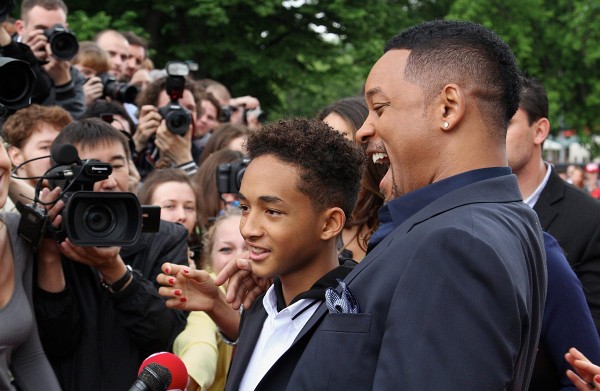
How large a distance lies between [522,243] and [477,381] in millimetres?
388

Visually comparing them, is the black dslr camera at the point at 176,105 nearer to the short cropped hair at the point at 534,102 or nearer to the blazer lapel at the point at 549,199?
the short cropped hair at the point at 534,102

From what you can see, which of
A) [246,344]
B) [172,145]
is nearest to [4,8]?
[172,145]

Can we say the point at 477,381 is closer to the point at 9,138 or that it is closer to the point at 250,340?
the point at 250,340

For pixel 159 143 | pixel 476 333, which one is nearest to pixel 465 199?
pixel 476 333

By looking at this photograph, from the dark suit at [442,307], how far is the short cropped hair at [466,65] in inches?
7.8

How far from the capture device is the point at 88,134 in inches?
162

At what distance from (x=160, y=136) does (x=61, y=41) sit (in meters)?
0.90

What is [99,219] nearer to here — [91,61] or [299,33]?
[91,61]

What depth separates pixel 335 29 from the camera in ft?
66.0

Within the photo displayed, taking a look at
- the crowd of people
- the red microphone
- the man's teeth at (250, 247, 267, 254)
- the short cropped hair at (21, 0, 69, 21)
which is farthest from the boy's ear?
the short cropped hair at (21, 0, 69, 21)

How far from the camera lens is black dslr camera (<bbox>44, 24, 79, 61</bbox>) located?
552cm

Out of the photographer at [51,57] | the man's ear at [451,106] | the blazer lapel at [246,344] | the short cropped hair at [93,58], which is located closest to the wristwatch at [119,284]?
the blazer lapel at [246,344]

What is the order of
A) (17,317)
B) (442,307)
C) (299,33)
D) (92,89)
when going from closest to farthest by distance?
(442,307), (17,317), (92,89), (299,33)

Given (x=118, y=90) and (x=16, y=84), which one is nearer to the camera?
(x=16, y=84)
